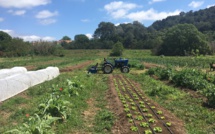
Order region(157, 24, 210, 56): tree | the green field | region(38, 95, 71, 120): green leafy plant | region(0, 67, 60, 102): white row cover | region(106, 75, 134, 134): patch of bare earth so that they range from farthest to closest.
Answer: region(157, 24, 210, 56): tree, region(0, 67, 60, 102): white row cover, region(38, 95, 71, 120): green leafy plant, region(106, 75, 134, 134): patch of bare earth, the green field

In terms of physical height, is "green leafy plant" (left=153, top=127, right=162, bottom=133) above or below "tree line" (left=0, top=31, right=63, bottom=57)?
below

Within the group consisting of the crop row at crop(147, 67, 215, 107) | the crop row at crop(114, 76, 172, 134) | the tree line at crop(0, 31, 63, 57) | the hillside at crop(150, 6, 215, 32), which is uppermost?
the hillside at crop(150, 6, 215, 32)

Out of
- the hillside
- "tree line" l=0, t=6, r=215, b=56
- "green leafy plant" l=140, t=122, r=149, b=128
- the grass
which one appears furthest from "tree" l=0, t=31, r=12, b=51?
the hillside

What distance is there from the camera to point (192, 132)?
6.36 metres

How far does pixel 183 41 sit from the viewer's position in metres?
53.8

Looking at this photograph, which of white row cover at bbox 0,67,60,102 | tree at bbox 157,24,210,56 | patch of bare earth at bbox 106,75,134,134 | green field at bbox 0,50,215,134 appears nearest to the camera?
green field at bbox 0,50,215,134

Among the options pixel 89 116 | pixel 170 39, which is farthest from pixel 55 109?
pixel 170 39

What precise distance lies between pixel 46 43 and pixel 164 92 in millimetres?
55050

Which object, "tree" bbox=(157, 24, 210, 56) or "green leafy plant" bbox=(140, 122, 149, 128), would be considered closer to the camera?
"green leafy plant" bbox=(140, 122, 149, 128)

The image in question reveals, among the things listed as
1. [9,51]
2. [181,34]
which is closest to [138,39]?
[181,34]

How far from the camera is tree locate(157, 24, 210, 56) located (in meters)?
51.7

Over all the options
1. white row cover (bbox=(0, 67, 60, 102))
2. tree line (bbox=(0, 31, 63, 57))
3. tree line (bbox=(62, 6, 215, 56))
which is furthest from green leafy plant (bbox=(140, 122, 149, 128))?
tree line (bbox=(0, 31, 63, 57))

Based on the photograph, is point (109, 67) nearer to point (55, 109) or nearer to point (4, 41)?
point (55, 109)

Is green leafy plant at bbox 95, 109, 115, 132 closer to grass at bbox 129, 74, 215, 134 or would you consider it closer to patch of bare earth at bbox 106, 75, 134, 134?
patch of bare earth at bbox 106, 75, 134, 134
